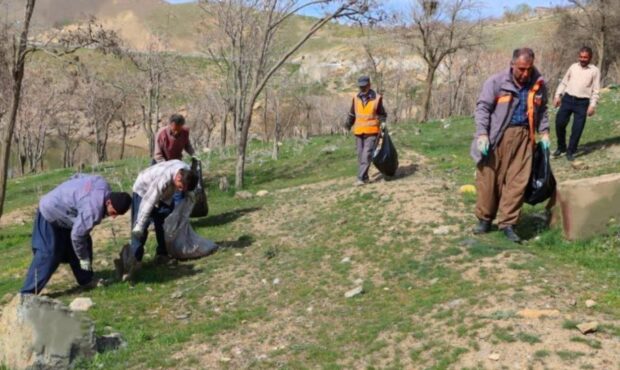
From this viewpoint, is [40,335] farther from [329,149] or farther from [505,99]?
[329,149]

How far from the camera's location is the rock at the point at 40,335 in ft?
16.6

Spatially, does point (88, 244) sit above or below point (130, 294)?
above

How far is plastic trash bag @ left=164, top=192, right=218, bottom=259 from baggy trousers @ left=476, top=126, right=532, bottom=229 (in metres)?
3.83

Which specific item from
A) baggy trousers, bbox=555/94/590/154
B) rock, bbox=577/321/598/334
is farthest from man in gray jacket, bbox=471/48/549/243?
baggy trousers, bbox=555/94/590/154

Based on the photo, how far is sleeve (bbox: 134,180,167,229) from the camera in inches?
279

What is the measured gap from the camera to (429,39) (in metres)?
31.6

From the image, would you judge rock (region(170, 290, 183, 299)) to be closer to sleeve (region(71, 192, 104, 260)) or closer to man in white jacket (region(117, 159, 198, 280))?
man in white jacket (region(117, 159, 198, 280))

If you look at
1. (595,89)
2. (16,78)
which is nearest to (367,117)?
(595,89)

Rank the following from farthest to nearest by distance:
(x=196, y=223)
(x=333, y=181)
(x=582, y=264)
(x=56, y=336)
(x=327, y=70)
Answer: (x=327, y=70) → (x=333, y=181) → (x=196, y=223) → (x=582, y=264) → (x=56, y=336)

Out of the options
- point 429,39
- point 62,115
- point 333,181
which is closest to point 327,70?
point 62,115

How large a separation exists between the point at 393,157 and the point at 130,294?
5822mm

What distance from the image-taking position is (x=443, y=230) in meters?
7.68

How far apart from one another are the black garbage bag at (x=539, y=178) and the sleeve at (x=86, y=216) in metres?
4.81

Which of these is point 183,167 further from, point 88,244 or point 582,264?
point 582,264
